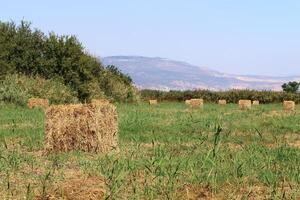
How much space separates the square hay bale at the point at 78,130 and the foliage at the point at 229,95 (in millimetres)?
56249

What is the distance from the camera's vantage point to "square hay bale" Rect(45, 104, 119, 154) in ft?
41.3

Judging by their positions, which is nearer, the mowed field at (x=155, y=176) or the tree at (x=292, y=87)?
the mowed field at (x=155, y=176)

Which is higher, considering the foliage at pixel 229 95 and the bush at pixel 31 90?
the bush at pixel 31 90

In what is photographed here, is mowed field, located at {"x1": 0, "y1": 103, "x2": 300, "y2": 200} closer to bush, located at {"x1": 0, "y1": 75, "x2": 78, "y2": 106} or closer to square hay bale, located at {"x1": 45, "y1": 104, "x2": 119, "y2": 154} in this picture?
square hay bale, located at {"x1": 45, "y1": 104, "x2": 119, "y2": 154}

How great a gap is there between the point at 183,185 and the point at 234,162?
170 cm

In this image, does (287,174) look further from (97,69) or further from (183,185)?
(97,69)

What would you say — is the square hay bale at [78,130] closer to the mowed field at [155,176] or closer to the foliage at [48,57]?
the mowed field at [155,176]

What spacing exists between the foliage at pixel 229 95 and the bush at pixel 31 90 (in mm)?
26454

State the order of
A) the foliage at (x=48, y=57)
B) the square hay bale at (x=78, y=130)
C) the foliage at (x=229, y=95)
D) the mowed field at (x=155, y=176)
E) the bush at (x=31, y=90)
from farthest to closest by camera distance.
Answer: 1. the foliage at (x=229, y=95)
2. the foliage at (x=48, y=57)
3. the bush at (x=31, y=90)
4. the square hay bale at (x=78, y=130)
5. the mowed field at (x=155, y=176)

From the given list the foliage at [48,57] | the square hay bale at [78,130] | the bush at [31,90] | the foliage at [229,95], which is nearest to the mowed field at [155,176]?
the square hay bale at [78,130]

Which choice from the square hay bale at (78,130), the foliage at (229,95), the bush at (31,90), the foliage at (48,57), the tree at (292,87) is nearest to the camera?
the square hay bale at (78,130)

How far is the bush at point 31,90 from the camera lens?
36.8 m

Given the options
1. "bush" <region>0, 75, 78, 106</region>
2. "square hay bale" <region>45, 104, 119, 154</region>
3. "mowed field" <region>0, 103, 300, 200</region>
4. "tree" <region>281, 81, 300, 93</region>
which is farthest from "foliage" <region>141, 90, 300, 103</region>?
"mowed field" <region>0, 103, 300, 200</region>

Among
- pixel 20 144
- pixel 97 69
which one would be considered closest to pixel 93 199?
pixel 20 144
